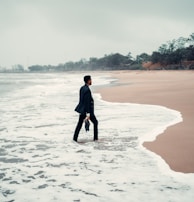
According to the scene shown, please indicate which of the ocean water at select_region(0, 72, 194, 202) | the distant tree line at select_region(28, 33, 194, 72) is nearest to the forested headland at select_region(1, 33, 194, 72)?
the distant tree line at select_region(28, 33, 194, 72)

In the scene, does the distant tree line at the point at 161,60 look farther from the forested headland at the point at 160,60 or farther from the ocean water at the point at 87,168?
the ocean water at the point at 87,168

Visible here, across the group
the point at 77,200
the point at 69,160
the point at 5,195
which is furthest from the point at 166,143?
the point at 5,195

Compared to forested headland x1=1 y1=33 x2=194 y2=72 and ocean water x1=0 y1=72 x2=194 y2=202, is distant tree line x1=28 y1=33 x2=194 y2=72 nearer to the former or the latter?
forested headland x1=1 y1=33 x2=194 y2=72

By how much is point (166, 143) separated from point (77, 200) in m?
3.15

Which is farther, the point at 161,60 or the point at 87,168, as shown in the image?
the point at 161,60

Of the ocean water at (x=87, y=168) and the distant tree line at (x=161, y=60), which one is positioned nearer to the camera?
the ocean water at (x=87, y=168)

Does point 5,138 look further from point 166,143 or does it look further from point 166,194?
point 166,194

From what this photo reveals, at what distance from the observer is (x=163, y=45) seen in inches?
4264

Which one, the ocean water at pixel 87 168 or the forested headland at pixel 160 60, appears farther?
the forested headland at pixel 160 60

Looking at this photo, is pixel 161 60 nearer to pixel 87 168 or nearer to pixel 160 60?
pixel 160 60

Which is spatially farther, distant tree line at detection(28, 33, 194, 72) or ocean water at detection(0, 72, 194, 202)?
distant tree line at detection(28, 33, 194, 72)

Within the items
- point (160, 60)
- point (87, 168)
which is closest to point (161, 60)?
point (160, 60)

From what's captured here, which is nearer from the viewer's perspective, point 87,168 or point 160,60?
point 87,168

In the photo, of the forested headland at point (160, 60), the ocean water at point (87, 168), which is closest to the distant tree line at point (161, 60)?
the forested headland at point (160, 60)
